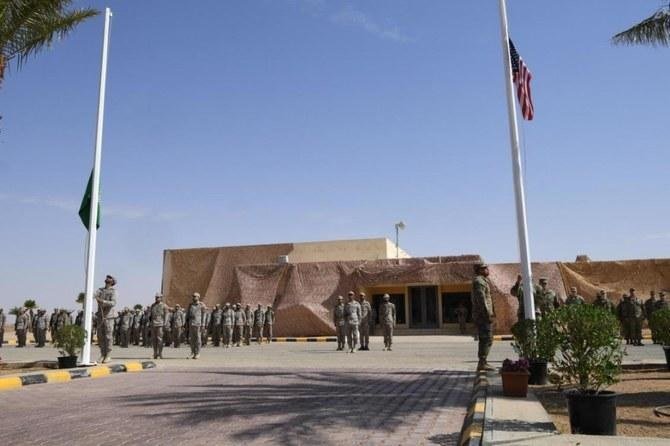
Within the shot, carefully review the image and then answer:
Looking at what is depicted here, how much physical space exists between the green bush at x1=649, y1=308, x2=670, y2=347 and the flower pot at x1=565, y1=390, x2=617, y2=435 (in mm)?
5653

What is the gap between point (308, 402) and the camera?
779cm

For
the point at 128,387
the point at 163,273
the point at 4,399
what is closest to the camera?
the point at 4,399

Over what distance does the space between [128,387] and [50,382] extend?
2.25 m

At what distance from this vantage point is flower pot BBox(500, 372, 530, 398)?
7.52 meters

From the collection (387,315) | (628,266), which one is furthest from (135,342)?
(628,266)

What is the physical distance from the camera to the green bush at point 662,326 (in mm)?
10086

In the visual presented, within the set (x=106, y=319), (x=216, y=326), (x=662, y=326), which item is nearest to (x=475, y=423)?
(x=662, y=326)

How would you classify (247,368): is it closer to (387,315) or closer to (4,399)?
(4,399)

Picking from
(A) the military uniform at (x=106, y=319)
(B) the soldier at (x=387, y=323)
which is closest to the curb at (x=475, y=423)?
(A) the military uniform at (x=106, y=319)

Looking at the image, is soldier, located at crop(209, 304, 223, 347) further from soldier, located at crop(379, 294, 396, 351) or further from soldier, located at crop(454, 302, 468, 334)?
soldier, located at crop(454, 302, 468, 334)

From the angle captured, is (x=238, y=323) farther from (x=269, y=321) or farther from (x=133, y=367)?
(x=133, y=367)

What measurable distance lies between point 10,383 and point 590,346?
944 cm

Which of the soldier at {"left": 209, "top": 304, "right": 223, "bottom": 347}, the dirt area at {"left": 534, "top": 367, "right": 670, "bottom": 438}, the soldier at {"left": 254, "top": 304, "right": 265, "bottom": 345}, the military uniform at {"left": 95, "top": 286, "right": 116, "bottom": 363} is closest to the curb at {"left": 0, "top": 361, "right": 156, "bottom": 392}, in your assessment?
the military uniform at {"left": 95, "top": 286, "right": 116, "bottom": 363}

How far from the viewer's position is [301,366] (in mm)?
13562
